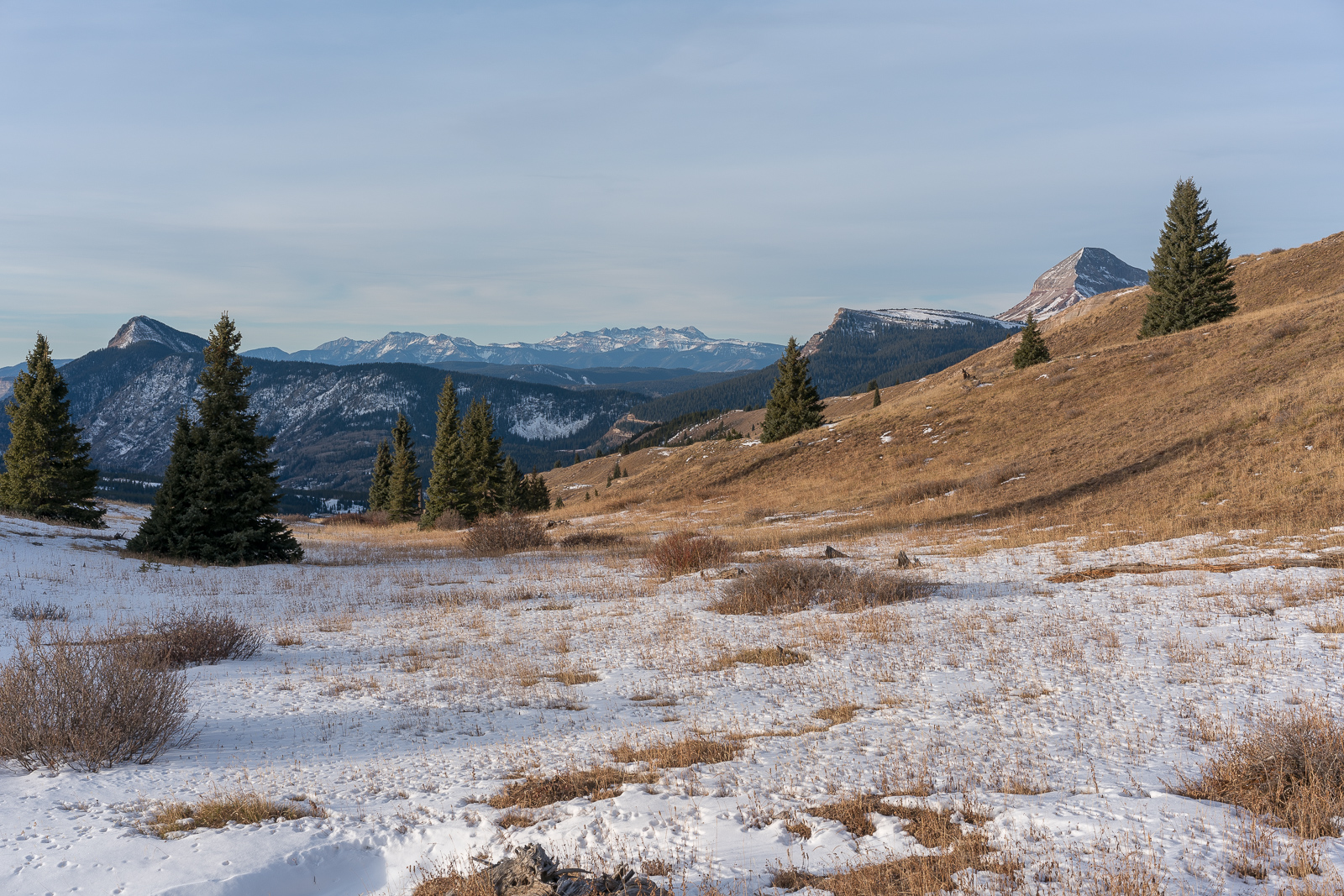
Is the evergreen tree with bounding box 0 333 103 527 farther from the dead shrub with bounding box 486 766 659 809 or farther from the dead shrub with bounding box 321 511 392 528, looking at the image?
the dead shrub with bounding box 486 766 659 809

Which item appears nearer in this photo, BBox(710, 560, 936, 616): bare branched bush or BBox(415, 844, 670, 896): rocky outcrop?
BBox(415, 844, 670, 896): rocky outcrop

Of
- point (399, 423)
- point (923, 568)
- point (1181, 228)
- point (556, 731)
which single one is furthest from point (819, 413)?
point (556, 731)

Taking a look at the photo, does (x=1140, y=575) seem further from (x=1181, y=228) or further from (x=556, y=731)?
(x=1181, y=228)

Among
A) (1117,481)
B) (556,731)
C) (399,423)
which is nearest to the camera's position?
(556,731)

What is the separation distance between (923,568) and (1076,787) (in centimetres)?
1142

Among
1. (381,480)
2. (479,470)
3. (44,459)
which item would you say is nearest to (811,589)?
(44,459)

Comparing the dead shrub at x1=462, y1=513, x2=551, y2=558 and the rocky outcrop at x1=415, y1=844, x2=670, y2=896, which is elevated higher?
the rocky outcrop at x1=415, y1=844, x2=670, y2=896

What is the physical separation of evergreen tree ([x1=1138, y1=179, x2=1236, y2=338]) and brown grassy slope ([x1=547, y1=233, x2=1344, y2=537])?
13134mm

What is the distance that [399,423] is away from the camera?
6206 cm

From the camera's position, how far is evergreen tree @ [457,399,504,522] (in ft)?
160

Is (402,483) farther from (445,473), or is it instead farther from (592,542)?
(592,542)

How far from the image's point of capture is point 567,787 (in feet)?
18.9

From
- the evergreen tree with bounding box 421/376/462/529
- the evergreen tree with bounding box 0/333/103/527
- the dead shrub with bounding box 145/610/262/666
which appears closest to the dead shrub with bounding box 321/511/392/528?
the evergreen tree with bounding box 421/376/462/529

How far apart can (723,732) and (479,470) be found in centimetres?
4470
